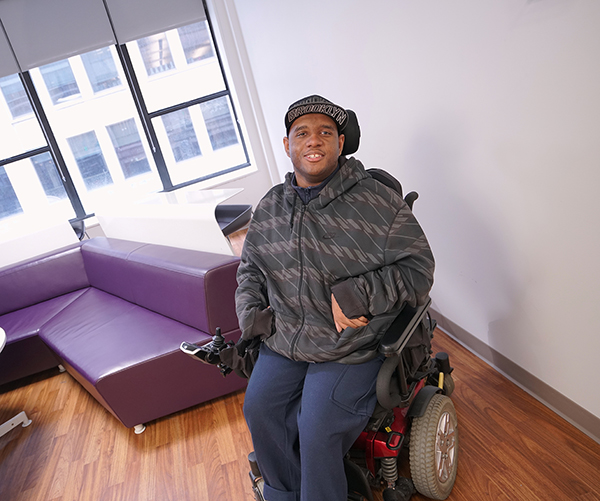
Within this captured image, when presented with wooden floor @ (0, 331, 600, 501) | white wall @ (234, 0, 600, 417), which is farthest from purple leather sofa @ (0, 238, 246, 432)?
white wall @ (234, 0, 600, 417)

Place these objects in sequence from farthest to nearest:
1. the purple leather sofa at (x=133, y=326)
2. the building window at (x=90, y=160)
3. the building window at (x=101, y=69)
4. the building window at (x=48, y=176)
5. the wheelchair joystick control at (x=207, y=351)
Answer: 1. the building window at (x=90, y=160)
2. the building window at (x=48, y=176)
3. the building window at (x=101, y=69)
4. the purple leather sofa at (x=133, y=326)
5. the wheelchair joystick control at (x=207, y=351)

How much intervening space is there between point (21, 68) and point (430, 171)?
4.97 m

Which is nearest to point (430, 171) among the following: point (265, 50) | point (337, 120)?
point (337, 120)

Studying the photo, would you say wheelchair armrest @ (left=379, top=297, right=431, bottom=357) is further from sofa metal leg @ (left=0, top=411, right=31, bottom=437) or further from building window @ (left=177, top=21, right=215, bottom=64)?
building window @ (left=177, top=21, right=215, bottom=64)

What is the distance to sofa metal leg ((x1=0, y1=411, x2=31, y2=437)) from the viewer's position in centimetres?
252

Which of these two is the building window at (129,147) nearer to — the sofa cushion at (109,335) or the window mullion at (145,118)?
the window mullion at (145,118)

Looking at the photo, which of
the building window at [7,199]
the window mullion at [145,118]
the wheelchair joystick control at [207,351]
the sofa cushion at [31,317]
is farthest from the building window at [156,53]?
the wheelchair joystick control at [207,351]

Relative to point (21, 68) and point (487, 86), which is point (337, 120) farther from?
point (21, 68)

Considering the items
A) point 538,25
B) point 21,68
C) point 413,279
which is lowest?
point 413,279

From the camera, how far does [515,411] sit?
177 centimetres

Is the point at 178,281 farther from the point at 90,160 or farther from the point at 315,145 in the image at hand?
the point at 90,160

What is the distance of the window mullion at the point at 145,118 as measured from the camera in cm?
525

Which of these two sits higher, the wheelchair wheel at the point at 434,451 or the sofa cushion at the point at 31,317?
the sofa cushion at the point at 31,317

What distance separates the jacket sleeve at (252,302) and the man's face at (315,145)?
347mm
